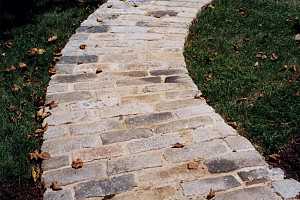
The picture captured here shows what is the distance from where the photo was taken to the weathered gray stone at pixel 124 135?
405 cm

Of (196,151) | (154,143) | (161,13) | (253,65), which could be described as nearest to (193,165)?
(196,151)

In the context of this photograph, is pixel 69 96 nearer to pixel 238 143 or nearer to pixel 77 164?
pixel 77 164

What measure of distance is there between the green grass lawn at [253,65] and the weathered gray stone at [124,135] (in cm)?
88

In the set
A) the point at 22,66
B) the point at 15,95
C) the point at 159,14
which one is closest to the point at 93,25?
the point at 159,14

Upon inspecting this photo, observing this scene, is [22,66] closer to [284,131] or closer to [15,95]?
[15,95]

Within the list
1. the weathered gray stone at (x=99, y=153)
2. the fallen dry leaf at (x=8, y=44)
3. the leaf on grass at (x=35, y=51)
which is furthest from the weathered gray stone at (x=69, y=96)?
the fallen dry leaf at (x=8, y=44)

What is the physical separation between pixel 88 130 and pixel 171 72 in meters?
1.51

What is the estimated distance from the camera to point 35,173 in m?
3.66

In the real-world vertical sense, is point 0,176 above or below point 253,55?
below

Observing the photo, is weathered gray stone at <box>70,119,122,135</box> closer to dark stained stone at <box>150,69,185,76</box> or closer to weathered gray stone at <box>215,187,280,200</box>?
dark stained stone at <box>150,69,185,76</box>

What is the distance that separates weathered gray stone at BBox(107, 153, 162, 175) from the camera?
3676 millimetres

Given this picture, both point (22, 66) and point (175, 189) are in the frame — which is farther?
point (22, 66)

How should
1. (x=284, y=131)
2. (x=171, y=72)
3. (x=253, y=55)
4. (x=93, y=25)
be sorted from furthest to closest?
(x=93, y=25)
(x=253, y=55)
(x=171, y=72)
(x=284, y=131)

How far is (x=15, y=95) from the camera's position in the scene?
4.84 metres
